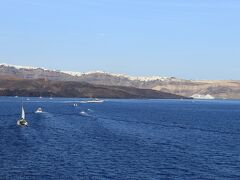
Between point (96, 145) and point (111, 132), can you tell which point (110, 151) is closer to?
point (96, 145)

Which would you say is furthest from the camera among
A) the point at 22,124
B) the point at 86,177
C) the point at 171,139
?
the point at 22,124

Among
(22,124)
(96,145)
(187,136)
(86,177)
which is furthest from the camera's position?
(22,124)

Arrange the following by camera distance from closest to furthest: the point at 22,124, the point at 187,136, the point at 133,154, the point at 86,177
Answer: the point at 86,177 < the point at 133,154 < the point at 187,136 < the point at 22,124

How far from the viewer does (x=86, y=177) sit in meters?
66.7

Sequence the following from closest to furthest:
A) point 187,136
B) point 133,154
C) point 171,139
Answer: point 133,154 < point 171,139 < point 187,136

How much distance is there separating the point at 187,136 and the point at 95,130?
23.3m

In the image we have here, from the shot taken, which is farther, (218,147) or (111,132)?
(111,132)

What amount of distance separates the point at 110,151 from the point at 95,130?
39747mm

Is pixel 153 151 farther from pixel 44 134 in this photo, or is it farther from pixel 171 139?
pixel 44 134

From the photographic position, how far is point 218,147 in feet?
326

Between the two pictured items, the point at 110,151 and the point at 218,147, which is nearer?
the point at 110,151

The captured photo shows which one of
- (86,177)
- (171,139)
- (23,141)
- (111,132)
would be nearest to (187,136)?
(171,139)

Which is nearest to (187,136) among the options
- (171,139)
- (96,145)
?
(171,139)

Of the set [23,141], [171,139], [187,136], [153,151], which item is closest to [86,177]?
[153,151]
